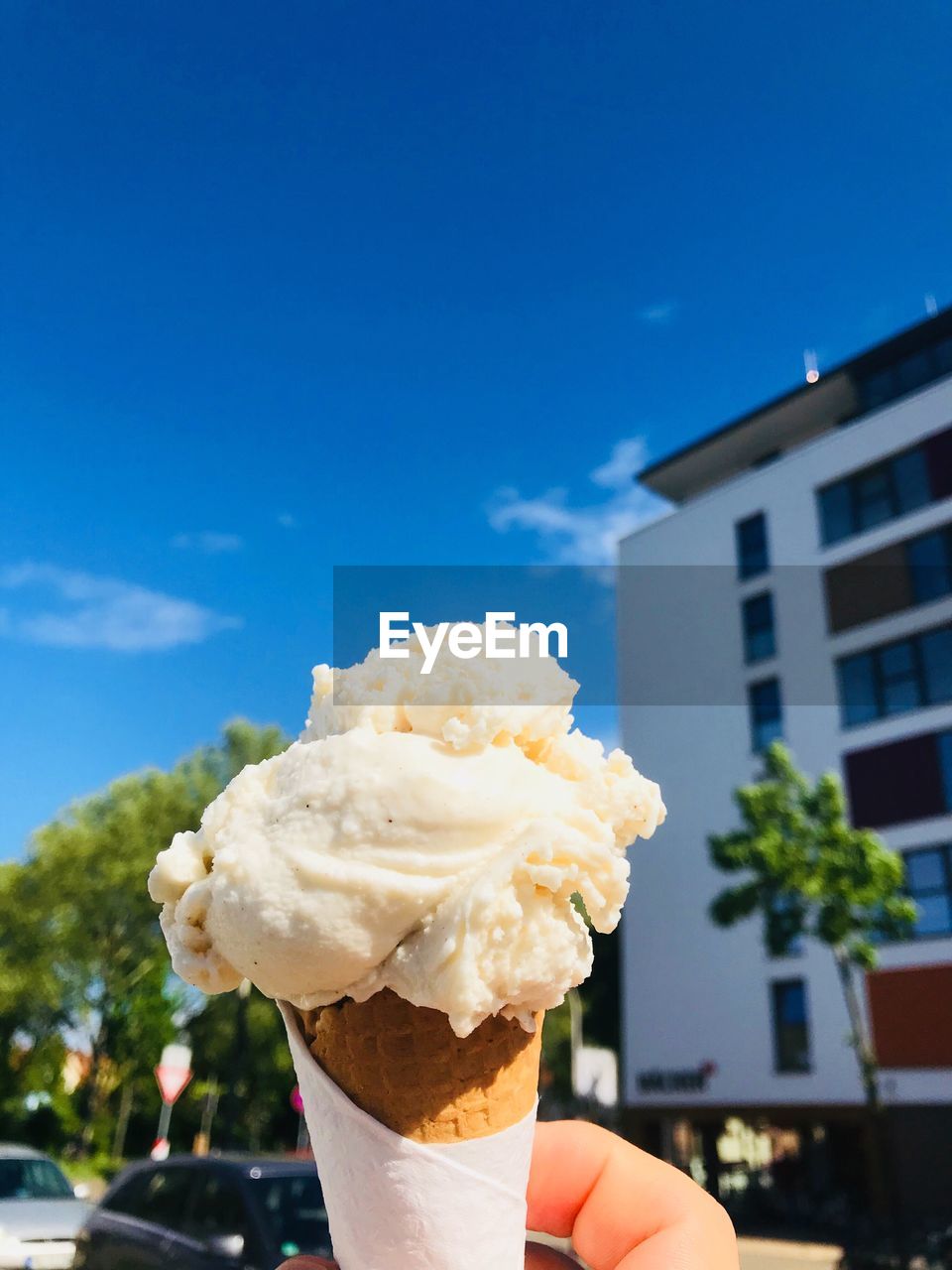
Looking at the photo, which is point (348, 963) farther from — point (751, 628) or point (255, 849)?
point (751, 628)

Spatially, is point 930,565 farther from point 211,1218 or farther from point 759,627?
point 211,1218

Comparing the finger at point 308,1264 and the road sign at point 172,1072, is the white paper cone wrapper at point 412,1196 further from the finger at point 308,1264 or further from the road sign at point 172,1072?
the road sign at point 172,1072

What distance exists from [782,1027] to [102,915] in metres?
20.8

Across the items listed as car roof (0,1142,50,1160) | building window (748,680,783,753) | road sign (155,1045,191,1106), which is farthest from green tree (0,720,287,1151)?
car roof (0,1142,50,1160)

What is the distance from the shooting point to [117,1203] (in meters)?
7.42

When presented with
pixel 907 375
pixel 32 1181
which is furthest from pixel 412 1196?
pixel 907 375

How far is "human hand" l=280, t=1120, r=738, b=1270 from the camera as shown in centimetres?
208

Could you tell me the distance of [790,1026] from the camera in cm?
2748

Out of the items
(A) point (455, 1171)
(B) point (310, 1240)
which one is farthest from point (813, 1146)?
(A) point (455, 1171)

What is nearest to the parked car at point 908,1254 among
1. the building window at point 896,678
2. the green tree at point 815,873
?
the green tree at point 815,873

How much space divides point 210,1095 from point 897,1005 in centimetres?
2750

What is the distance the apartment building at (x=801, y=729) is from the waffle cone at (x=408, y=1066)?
84.5ft

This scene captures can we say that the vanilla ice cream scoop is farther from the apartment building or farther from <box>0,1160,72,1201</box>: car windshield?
the apartment building

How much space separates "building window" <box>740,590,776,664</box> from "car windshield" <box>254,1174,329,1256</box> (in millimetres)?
26659
